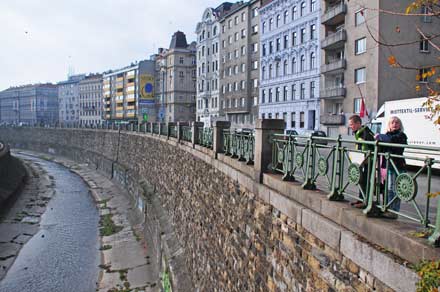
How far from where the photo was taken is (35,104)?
135m

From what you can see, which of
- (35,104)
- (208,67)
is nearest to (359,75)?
(208,67)

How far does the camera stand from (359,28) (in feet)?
104

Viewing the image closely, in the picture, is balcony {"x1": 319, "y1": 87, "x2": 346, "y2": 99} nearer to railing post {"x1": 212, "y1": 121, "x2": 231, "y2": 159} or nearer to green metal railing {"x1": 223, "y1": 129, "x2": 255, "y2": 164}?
railing post {"x1": 212, "y1": 121, "x2": 231, "y2": 159}

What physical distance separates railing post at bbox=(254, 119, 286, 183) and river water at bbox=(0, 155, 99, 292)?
12.9 m

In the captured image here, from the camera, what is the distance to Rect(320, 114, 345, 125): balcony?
34.2 m

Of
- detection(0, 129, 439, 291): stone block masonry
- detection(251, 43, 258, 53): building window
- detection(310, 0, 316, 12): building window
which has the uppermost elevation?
detection(310, 0, 316, 12): building window

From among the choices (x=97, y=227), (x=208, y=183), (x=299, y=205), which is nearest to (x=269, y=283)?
(x=299, y=205)

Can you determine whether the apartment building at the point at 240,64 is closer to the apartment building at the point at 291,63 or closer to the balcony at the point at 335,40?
the apartment building at the point at 291,63

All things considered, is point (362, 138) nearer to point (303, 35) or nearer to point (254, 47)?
point (303, 35)

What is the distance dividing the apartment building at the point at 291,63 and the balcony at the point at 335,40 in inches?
97.4

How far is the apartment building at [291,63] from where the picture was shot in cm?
3959

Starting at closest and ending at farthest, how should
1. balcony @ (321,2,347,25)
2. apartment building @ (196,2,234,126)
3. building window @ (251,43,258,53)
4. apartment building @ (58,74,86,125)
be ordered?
balcony @ (321,2,347,25), building window @ (251,43,258,53), apartment building @ (196,2,234,126), apartment building @ (58,74,86,125)

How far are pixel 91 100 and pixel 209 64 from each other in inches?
2500

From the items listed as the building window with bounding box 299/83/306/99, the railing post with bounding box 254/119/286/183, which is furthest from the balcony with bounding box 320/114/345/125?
the railing post with bounding box 254/119/286/183
